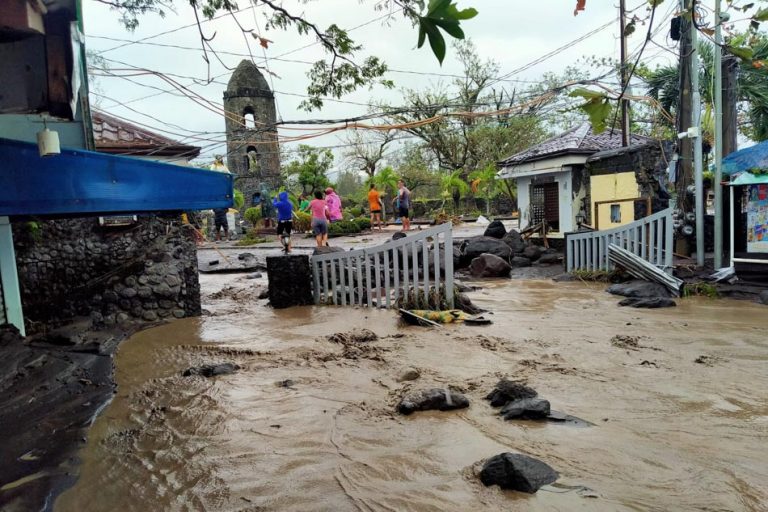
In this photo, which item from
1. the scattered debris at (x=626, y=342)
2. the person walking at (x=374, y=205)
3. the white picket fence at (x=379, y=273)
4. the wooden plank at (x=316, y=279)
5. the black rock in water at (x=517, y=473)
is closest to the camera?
the black rock in water at (x=517, y=473)

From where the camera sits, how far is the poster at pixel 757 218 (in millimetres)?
11125

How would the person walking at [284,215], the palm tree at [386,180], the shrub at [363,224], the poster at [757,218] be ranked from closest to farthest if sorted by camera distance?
the poster at [757,218] → the person walking at [284,215] → the shrub at [363,224] → the palm tree at [386,180]

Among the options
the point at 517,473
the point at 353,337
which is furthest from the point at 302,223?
the point at 517,473

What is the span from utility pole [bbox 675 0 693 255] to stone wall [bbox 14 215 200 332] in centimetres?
1138

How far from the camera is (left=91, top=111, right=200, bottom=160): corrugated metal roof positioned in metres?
13.8

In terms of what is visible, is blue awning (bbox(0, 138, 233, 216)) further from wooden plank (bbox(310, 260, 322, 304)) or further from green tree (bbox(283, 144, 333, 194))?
green tree (bbox(283, 144, 333, 194))

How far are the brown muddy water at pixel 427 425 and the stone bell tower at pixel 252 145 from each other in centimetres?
2369

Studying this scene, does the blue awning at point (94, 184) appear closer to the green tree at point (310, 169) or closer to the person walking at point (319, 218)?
the person walking at point (319, 218)

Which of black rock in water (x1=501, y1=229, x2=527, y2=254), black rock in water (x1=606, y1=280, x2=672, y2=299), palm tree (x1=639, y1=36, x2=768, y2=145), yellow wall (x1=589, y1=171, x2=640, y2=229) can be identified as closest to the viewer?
black rock in water (x1=606, y1=280, x2=672, y2=299)

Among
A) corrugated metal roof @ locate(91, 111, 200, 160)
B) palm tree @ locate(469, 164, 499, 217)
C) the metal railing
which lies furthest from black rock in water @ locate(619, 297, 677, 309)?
palm tree @ locate(469, 164, 499, 217)

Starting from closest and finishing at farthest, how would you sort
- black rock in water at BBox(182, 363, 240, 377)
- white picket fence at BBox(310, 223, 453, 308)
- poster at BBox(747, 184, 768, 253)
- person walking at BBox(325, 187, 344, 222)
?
black rock in water at BBox(182, 363, 240, 377) → white picket fence at BBox(310, 223, 453, 308) → poster at BBox(747, 184, 768, 253) → person walking at BBox(325, 187, 344, 222)

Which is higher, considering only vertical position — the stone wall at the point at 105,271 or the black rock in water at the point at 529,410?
the stone wall at the point at 105,271

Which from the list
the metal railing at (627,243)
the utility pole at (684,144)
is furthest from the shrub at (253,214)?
the utility pole at (684,144)

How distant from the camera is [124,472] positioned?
3.80 metres
